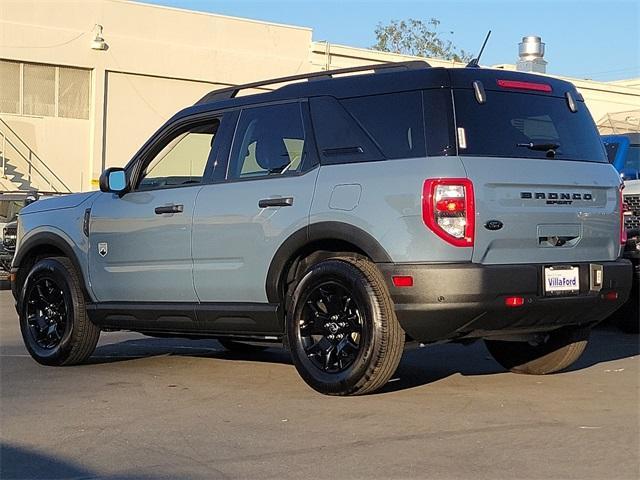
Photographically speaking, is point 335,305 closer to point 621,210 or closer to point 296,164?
point 296,164

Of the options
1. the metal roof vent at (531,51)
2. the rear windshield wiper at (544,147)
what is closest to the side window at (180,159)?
the rear windshield wiper at (544,147)

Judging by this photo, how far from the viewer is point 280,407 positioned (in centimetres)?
691

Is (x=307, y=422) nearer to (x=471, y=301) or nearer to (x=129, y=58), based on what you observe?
(x=471, y=301)

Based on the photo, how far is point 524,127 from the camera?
7203mm

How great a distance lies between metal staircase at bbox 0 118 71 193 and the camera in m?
28.4

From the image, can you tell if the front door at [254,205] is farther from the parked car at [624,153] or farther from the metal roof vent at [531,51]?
the metal roof vent at [531,51]

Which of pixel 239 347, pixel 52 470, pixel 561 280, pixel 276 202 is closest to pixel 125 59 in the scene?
pixel 239 347

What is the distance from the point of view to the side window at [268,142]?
24.9 feet

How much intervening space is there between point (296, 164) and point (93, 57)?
23.1 meters

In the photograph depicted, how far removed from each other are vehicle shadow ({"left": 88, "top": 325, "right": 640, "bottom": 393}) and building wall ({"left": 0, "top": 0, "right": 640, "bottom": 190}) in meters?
18.9

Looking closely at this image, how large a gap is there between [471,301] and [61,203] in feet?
13.3

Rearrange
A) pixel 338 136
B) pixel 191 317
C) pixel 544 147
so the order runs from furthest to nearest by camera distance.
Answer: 1. pixel 191 317
2. pixel 338 136
3. pixel 544 147

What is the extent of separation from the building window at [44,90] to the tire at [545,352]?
2229 cm

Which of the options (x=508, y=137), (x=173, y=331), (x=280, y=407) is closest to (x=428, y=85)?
(x=508, y=137)
